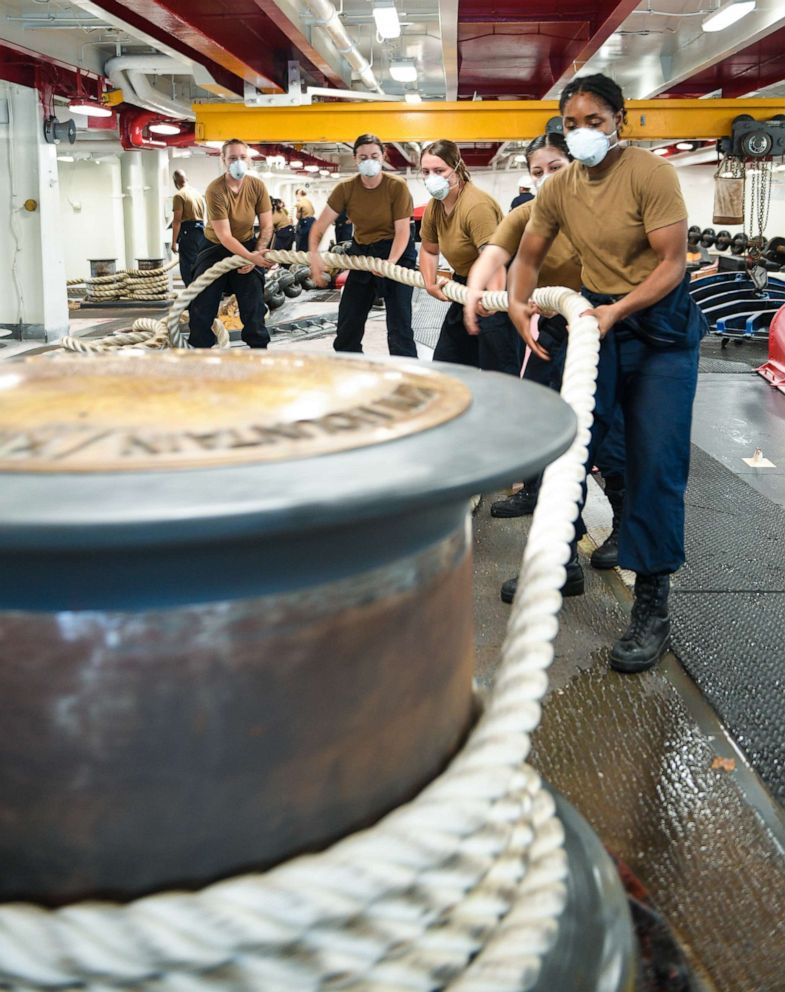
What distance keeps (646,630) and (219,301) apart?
15.5 feet

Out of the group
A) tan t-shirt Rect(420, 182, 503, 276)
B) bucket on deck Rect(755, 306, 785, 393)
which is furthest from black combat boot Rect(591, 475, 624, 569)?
bucket on deck Rect(755, 306, 785, 393)

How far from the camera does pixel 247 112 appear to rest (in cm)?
826

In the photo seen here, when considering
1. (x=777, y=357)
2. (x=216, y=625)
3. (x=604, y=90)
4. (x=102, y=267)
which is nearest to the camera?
(x=216, y=625)

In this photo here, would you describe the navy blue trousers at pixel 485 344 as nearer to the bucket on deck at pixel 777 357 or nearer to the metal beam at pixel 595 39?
the metal beam at pixel 595 39

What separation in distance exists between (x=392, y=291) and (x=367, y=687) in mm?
4886

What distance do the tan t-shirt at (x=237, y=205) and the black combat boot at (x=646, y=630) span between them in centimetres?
470

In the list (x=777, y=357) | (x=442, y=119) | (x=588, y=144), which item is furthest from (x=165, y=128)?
(x=588, y=144)

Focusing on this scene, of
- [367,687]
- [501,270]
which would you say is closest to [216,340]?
[501,270]

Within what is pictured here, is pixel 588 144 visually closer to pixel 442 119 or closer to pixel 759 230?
pixel 442 119

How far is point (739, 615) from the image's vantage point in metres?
3.09

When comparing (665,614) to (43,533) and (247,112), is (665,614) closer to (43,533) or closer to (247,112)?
(43,533)

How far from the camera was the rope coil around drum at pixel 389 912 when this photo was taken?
A: 873mm

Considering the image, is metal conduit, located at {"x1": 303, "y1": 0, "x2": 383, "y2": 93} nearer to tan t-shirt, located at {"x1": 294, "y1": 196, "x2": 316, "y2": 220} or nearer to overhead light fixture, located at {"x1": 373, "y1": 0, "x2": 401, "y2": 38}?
overhead light fixture, located at {"x1": 373, "y1": 0, "x2": 401, "y2": 38}

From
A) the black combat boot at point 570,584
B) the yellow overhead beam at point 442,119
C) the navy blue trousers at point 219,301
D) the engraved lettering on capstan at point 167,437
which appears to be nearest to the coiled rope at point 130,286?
the yellow overhead beam at point 442,119
